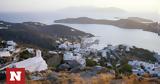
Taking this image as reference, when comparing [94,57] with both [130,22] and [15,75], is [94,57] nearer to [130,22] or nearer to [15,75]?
[15,75]

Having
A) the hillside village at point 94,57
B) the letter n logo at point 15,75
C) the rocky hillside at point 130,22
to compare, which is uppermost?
the letter n logo at point 15,75

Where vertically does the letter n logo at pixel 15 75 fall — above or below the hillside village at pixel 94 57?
above

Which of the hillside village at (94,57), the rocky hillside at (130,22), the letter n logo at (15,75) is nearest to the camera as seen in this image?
the letter n logo at (15,75)

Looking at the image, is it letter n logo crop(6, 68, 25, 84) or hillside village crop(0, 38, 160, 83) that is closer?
letter n logo crop(6, 68, 25, 84)

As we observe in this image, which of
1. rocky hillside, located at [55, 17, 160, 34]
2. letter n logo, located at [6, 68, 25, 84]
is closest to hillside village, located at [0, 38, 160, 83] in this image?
letter n logo, located at [6, 68, 25, 84]

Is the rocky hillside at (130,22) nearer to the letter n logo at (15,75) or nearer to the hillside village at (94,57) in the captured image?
the hillside village at (94,57)

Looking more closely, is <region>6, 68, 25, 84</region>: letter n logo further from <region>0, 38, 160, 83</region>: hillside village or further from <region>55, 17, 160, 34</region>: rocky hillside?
<region>55, 17, 160, 34</region>: rocky hillside

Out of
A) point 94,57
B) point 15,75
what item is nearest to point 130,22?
point 94,57

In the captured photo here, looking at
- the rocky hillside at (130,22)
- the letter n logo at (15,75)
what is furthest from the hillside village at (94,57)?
the rocky hillside at (130,22)

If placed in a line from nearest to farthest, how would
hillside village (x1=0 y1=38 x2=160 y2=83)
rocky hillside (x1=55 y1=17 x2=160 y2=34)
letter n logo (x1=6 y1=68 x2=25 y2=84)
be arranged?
A: letter n logo (x1=6 y1=68 x2=25 y2=84) → hillside village (x1=0 y1=38 x2=160 y2=83) → rocky hillside (x1=55 y1=17 x2=160 y2=34)

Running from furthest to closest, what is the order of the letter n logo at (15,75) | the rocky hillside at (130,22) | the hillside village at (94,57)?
the rocky hillside at (130,22) → the hillside village at (94,57) → the letter n logo at (15,75)

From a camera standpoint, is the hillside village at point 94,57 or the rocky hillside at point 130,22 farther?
the rocky hillside at point 130,22

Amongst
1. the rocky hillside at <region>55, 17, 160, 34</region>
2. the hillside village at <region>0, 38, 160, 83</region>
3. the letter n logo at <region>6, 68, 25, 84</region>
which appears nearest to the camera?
the letter n logo at <region>6, 68, 25, 84</region>

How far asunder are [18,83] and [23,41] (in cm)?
2222
